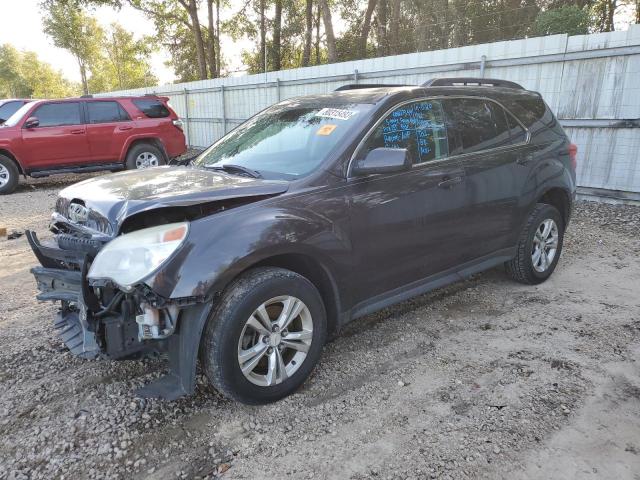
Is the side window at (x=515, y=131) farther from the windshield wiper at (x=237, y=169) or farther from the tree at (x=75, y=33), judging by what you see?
the tree at (x=75, y=33)

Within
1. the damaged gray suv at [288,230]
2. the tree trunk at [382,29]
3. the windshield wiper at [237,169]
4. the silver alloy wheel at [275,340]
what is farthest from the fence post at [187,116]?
the silver alloy wheel at [275,340]

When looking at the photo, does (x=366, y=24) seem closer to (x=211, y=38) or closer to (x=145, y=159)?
(x=211, y=38)

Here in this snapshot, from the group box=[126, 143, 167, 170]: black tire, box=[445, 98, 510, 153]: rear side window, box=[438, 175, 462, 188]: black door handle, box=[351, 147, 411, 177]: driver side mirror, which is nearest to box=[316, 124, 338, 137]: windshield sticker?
box=[351, 147, 411, 177]: driver side mirror

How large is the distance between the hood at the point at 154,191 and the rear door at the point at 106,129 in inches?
302

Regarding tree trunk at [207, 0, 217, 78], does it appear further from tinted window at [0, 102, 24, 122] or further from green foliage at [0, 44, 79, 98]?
green foliage at [0, 44, 79, 98]

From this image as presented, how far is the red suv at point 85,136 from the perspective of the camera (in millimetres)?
9891

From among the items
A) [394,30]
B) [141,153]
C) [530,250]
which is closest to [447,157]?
[530,250]

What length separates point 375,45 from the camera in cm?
2720

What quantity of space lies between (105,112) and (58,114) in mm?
898

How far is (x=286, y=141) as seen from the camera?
3586mm

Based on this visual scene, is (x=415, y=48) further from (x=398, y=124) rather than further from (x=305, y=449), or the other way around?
(x=305, y=449)

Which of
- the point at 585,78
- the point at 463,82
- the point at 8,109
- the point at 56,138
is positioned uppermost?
the point at 585,78

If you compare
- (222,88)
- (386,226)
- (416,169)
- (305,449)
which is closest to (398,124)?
(416,169)

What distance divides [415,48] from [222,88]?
41.3 feet
